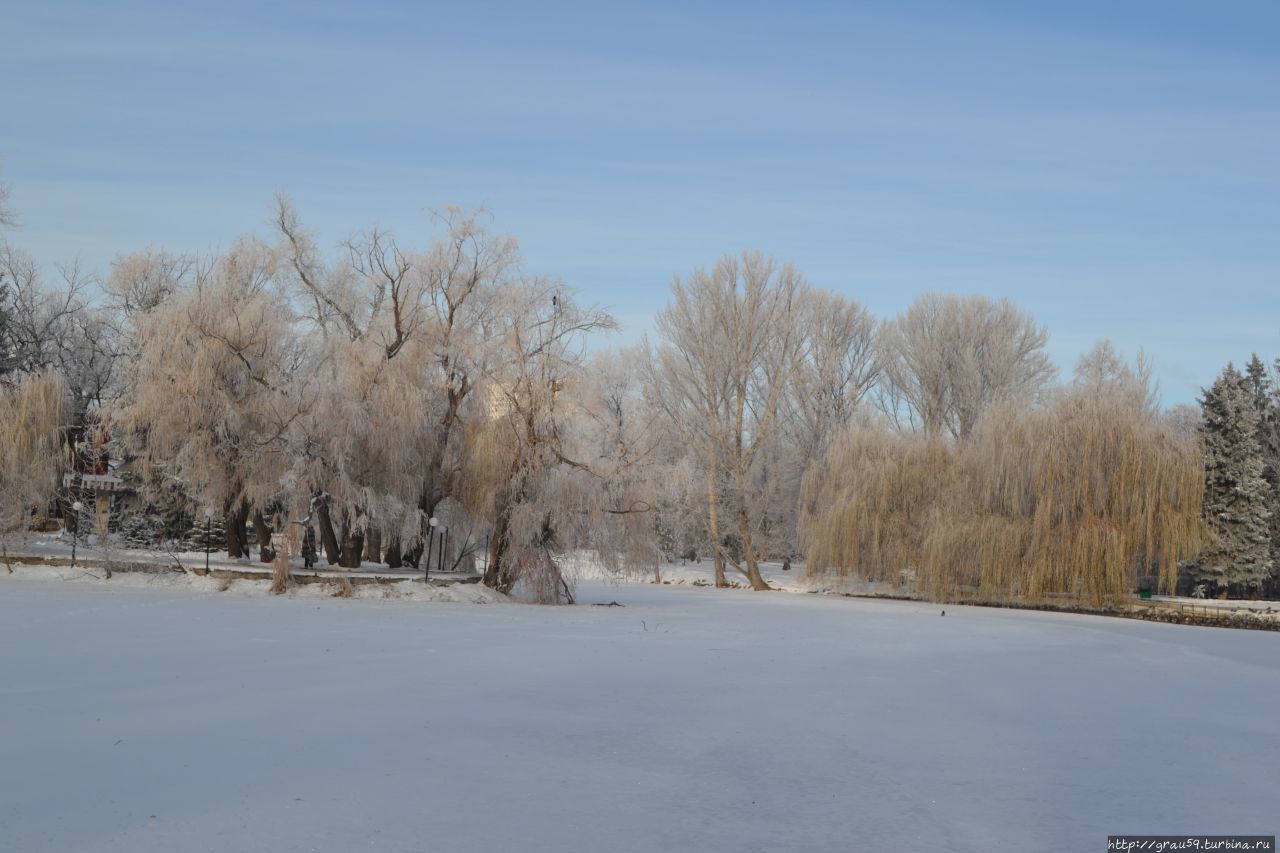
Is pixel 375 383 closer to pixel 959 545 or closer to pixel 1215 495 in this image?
pixel 959 545

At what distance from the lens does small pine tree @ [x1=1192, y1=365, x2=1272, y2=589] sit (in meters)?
32.5

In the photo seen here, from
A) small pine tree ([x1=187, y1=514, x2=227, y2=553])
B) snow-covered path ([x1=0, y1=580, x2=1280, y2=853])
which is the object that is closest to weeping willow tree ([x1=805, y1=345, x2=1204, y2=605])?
snow-covered path ([x1=0, y1=580, x2=1280, y2=853])

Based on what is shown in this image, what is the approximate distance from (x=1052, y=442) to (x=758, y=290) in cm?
1378

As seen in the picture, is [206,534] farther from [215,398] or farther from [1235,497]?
[1235,497]

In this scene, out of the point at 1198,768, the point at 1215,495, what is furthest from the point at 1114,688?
the point at 1215,495

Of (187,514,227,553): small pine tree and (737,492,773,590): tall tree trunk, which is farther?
(737,492,773,590): tall tree trunk

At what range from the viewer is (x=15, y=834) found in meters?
5.17

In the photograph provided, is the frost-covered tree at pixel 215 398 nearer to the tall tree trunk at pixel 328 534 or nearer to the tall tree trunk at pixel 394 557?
the tall tree trunk at pixel 328 534

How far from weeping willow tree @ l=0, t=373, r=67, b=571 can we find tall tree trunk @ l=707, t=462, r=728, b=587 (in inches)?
761

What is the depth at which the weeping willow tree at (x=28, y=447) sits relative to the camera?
2197cm

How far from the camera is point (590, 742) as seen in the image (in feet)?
25.4

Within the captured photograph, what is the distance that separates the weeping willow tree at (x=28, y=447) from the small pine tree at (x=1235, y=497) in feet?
100

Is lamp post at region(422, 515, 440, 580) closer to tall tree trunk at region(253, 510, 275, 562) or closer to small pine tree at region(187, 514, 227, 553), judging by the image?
tall tree trunk at region(253, 510, 275, 562)

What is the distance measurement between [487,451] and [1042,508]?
42.2 feet
